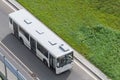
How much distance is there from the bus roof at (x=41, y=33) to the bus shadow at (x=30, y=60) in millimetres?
2029

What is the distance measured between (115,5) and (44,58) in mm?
10553

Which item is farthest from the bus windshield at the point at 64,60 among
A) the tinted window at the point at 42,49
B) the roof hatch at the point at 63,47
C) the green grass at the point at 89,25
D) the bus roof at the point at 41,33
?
the green grass at the point at 89,25

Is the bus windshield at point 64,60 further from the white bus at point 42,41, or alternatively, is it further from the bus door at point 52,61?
the bus door at point 52,61

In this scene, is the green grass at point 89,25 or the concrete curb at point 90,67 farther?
the green grass at point 89,25

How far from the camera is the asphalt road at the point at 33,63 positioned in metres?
34.4

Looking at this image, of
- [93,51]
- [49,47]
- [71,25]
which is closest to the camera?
[49,47]

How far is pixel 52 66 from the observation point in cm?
3438

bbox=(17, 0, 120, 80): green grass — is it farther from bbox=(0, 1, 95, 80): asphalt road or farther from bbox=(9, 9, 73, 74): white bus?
bbox=(9, 9, 73, 74): white bus

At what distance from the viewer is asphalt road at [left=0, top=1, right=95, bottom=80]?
34.4 meters

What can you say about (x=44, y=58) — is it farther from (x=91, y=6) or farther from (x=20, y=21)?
(x=91, y=6)

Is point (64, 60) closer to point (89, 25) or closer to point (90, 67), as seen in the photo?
point (90, 67)

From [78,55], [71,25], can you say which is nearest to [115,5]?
[71,25]

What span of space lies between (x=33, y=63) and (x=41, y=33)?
2690mm

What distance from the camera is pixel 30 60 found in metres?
35.9
